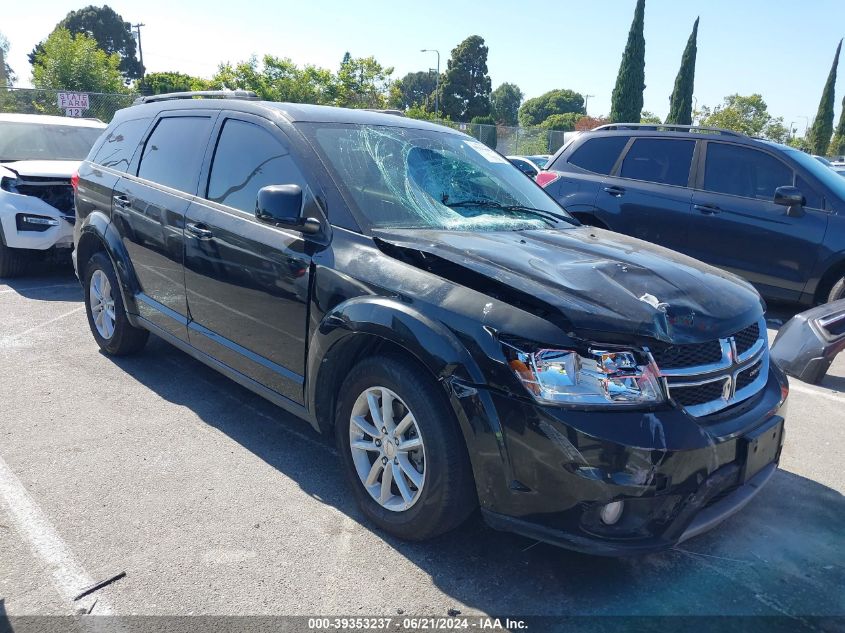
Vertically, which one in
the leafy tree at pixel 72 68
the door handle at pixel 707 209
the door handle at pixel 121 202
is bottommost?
the door handle at pixel 121 202

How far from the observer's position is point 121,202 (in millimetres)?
4785

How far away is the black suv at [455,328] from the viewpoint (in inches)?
95.0

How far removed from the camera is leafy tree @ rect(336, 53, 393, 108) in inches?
1412

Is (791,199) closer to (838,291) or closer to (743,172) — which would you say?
(743,172)

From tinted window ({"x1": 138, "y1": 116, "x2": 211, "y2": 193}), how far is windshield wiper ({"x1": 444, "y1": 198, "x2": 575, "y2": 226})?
1.67 metres

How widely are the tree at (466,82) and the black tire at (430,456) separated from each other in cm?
6702

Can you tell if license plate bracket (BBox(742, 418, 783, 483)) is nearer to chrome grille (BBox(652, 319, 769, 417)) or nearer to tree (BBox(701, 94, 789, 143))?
chrome grille (BBox(652, 319, 769, 417))

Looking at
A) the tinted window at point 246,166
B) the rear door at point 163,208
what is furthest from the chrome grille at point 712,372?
the rear door at point 163,208

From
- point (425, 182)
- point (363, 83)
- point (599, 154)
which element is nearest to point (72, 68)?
point (363, 83)

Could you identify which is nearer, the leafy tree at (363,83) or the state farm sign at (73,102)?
the state farm sign at (73,102)

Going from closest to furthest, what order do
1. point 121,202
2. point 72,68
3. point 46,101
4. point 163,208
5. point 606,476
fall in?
point 606,476
point 163,208
point 121,202
point 46,101
point 72,68

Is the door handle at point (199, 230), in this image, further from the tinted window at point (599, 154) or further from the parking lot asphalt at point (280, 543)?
the tinted window at point (599, 154)

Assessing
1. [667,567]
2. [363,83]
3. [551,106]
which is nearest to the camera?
[667,567]

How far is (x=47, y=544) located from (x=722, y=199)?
678cm
